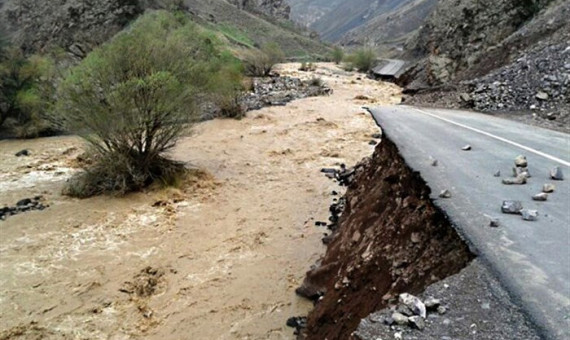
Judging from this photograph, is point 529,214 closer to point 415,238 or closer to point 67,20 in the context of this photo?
point 415,238

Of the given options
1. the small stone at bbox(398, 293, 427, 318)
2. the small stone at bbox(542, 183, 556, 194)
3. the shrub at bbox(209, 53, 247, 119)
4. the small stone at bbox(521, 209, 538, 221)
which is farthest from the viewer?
the shrub at bbox(209, 53, 247, 119)

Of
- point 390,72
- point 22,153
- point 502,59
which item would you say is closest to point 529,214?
point 502,59

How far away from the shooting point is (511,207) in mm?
5441

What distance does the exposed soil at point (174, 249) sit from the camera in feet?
26.0

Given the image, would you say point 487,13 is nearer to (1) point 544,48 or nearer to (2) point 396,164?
(1) point 544,48

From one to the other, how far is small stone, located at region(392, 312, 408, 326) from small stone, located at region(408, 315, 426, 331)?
42 millimetres

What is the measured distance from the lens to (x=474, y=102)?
17.3 metres

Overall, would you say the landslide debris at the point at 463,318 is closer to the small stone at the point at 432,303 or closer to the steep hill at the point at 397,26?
the small stone at the point at 432,303

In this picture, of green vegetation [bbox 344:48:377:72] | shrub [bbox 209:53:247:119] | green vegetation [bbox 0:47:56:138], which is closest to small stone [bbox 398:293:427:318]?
shrub [bbox 209:53:247:119]

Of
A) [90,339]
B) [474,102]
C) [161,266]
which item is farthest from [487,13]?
[90,339]

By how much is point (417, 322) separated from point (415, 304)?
23 centimetres

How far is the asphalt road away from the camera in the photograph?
Answer: 12.3 feet

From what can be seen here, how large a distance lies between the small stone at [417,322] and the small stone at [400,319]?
4cm

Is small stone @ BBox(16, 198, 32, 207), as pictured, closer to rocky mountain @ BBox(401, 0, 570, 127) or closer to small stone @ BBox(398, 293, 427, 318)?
small stone @ BBox(398, 293, 427, 318)
